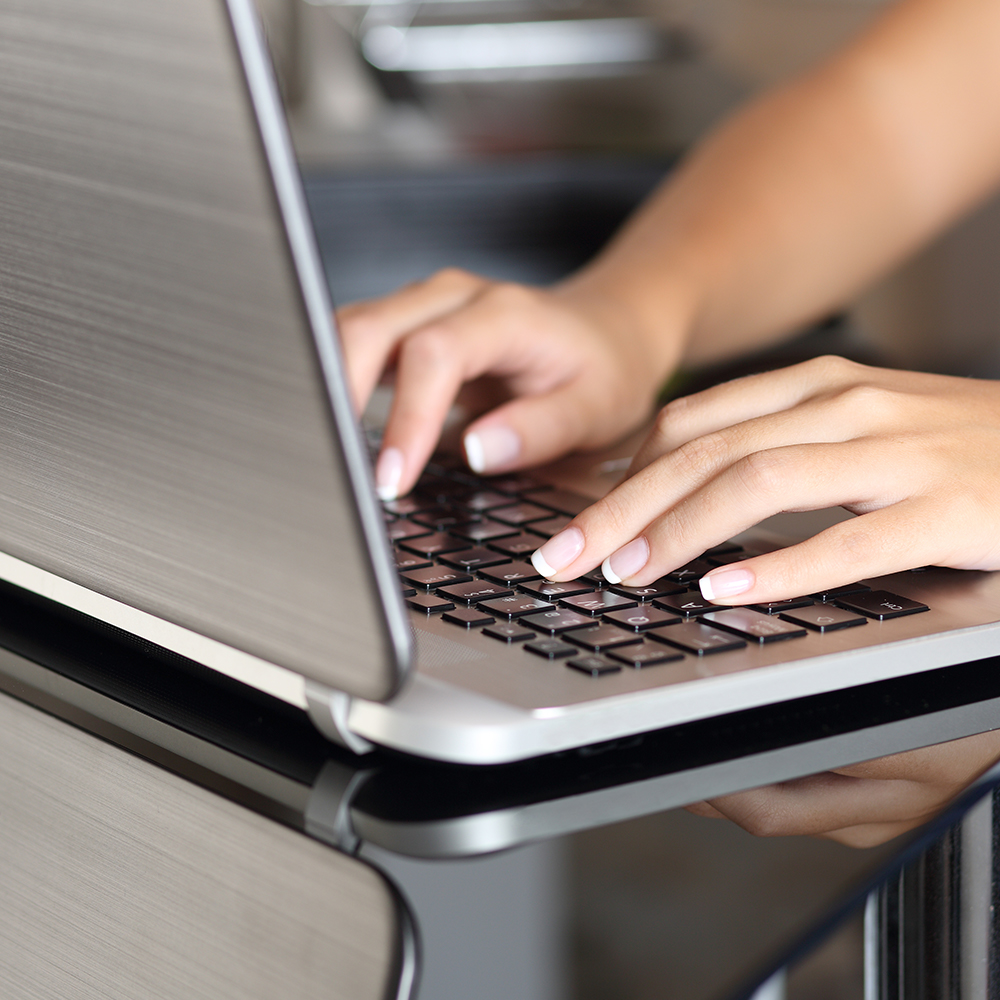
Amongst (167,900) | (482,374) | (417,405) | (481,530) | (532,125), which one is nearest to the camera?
(167,900)

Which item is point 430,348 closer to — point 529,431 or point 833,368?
point 529,431

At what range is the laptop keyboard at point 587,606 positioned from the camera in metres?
0.34

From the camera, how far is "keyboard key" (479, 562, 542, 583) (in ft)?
1.35

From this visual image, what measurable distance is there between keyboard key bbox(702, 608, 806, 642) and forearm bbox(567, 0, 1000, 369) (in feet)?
1.73

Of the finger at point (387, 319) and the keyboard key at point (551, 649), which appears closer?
the keyboard key at point (551, 649)

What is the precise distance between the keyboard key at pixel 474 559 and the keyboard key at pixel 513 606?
1.8 inches

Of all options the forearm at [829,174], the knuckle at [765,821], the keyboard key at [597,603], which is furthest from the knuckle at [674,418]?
the forearm at [829,174]

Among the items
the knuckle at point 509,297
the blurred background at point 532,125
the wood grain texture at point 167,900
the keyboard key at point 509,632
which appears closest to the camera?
the wood grain texture at point 167,900

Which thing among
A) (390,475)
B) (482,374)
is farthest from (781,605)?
(482,374)

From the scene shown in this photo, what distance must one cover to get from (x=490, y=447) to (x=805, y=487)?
0.22m

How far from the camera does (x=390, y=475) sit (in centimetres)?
57

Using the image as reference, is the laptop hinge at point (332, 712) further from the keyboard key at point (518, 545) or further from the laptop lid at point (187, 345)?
the keyboard key at point (518, 545)

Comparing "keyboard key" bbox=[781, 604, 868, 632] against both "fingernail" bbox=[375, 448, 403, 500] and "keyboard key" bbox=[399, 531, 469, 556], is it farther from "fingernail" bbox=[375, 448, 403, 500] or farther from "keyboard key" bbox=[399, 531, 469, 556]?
"fingernail" bbox=[375, 448, 403, 500]

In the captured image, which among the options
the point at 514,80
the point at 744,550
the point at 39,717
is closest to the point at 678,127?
the point at 514,80
